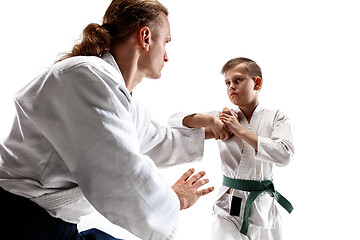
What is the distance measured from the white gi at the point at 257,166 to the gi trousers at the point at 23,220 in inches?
34.1

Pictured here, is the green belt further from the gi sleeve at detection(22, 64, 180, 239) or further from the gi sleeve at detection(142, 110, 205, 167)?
the gi sleeve at detection(22, 64, 180, 239)

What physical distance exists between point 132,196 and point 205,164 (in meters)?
2.06

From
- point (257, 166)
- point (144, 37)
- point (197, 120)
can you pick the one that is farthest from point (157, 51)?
point (257, 166)

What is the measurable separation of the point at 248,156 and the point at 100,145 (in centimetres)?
101

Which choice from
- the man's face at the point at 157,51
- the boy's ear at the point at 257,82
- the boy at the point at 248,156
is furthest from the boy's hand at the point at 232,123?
the man's face at the point at 157,51

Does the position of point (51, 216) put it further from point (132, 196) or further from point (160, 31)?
point (160, 31)

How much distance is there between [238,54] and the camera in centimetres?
314

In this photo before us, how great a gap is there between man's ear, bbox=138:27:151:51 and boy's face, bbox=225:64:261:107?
0.59m

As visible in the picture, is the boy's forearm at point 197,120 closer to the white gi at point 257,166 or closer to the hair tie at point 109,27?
the white gi at point 257,166

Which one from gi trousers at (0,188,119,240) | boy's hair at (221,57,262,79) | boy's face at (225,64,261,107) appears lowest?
gi trousers at (0,188,119,240)

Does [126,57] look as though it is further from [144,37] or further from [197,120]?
[197,120]

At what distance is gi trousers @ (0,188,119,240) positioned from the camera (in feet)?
3.61

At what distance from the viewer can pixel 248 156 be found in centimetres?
187

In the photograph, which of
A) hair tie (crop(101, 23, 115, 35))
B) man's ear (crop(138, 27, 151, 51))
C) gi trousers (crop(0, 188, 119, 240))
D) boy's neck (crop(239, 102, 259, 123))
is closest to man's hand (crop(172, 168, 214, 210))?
gi trousers (crop(0, 188, 119, 240))
